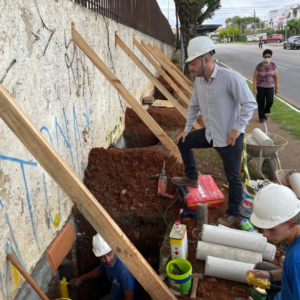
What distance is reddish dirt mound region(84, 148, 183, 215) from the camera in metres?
4.20

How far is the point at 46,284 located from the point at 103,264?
28.8 inches

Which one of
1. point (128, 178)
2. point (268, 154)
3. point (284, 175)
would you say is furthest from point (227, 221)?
point (128, 178)

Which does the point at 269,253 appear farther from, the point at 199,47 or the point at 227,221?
the point at 199,47

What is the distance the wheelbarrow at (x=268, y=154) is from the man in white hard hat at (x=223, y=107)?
124 cm

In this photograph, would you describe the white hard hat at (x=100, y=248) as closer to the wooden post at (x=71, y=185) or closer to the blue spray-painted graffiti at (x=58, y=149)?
the blue spray-painted graffiti at (x=58, y=149)

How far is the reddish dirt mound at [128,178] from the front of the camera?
420 cm

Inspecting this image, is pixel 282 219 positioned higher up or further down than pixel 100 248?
higher up

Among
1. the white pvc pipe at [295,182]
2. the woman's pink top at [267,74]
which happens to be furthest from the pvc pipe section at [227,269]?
the woman's pink top at [267,74]

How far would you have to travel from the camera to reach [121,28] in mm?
6879

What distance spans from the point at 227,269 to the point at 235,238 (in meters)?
0.38

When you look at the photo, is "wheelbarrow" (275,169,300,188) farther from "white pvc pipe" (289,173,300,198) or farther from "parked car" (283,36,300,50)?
"parked car" (283,36,300,50)

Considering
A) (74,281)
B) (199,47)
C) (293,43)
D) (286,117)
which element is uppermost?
(293,43)

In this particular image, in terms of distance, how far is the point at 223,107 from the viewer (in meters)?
3.24

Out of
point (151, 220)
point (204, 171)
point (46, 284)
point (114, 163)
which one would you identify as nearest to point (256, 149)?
point (204, 171)
